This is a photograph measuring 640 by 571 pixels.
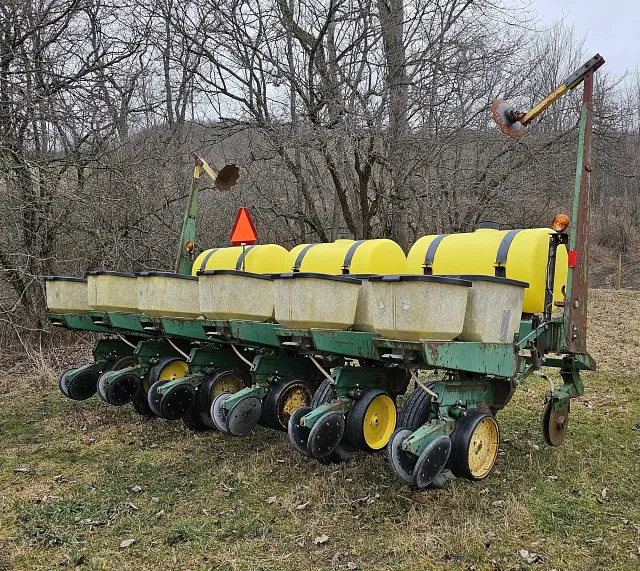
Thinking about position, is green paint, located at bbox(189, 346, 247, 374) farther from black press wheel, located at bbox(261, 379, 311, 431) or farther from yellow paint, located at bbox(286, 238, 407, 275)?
yellow paint, located at bbox(286, 238, 407, 275)

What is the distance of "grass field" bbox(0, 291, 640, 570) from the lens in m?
3.48

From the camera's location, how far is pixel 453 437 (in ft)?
13.0

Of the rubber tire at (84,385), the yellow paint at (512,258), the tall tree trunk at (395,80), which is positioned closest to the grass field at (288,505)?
the rubber tire at (84,385)

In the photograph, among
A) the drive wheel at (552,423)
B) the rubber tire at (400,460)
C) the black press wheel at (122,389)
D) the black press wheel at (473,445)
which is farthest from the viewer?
the black press wheel at (122,389)

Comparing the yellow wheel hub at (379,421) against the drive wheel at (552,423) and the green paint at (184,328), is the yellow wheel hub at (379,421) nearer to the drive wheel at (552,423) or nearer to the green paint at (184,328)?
the drive wheel at (552,423)

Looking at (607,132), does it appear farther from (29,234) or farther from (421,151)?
(29,234)

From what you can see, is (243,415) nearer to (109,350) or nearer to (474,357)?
(474,357)

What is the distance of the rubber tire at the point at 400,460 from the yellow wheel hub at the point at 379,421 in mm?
511

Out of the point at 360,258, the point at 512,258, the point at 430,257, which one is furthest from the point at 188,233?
the point at 512,258

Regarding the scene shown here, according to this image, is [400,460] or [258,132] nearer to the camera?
[400,460]

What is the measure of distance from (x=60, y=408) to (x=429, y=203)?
272 inches

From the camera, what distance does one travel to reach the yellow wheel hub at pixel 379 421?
4379 mm

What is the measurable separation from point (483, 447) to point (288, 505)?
132 centimetres

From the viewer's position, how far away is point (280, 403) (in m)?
5.02
